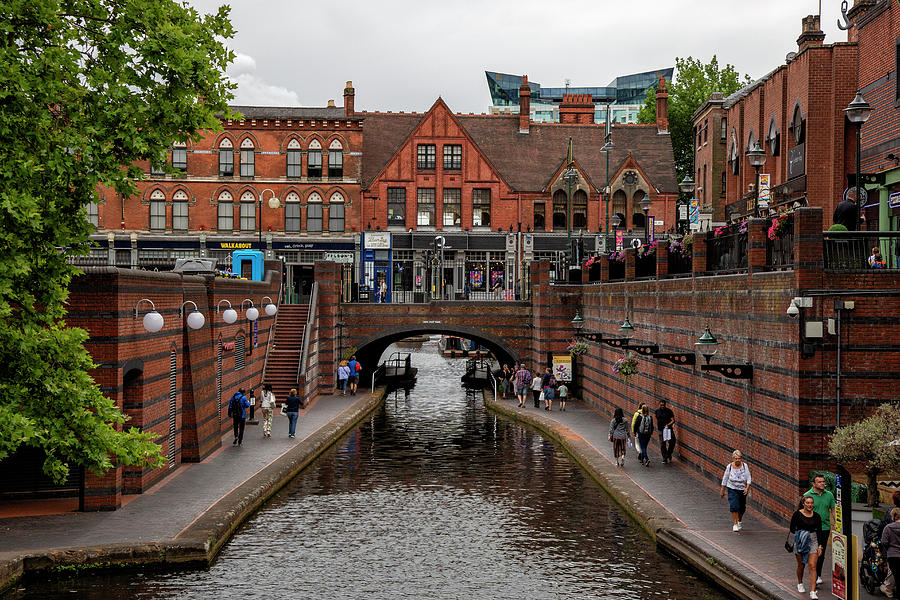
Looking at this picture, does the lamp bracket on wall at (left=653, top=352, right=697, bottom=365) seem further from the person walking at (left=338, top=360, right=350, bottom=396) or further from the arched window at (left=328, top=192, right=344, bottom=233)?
the arched window at (left=328, top=192, right=344, bottom=233)

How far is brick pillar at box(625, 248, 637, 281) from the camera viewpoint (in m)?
28.6

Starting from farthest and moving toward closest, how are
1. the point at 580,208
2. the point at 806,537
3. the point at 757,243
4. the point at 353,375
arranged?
the point at 580,208
the point at 353,375
the point at 757,243
the point at 806,537

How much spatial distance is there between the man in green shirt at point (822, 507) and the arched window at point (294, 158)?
1770 inches

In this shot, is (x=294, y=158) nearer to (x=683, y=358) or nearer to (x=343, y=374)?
(x=343, y=374)

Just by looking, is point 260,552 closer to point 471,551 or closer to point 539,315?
point 471,551

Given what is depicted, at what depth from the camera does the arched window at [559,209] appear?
2238 inches

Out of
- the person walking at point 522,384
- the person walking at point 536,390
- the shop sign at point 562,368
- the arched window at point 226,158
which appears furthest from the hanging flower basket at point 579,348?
the arched window at point 226,158

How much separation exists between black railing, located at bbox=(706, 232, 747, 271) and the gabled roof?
3535 cm

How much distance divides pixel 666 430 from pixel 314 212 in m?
35.7

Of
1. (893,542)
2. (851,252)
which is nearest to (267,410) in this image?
(851,252)

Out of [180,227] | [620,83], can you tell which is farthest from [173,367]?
[620,83]

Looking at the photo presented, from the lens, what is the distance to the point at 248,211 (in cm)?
5450

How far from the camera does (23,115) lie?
43.7 ft

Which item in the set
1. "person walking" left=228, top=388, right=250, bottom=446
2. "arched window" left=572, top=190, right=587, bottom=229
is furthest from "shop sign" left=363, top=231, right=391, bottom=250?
"person walking" left=228, top=388, right=250, bottom=446
